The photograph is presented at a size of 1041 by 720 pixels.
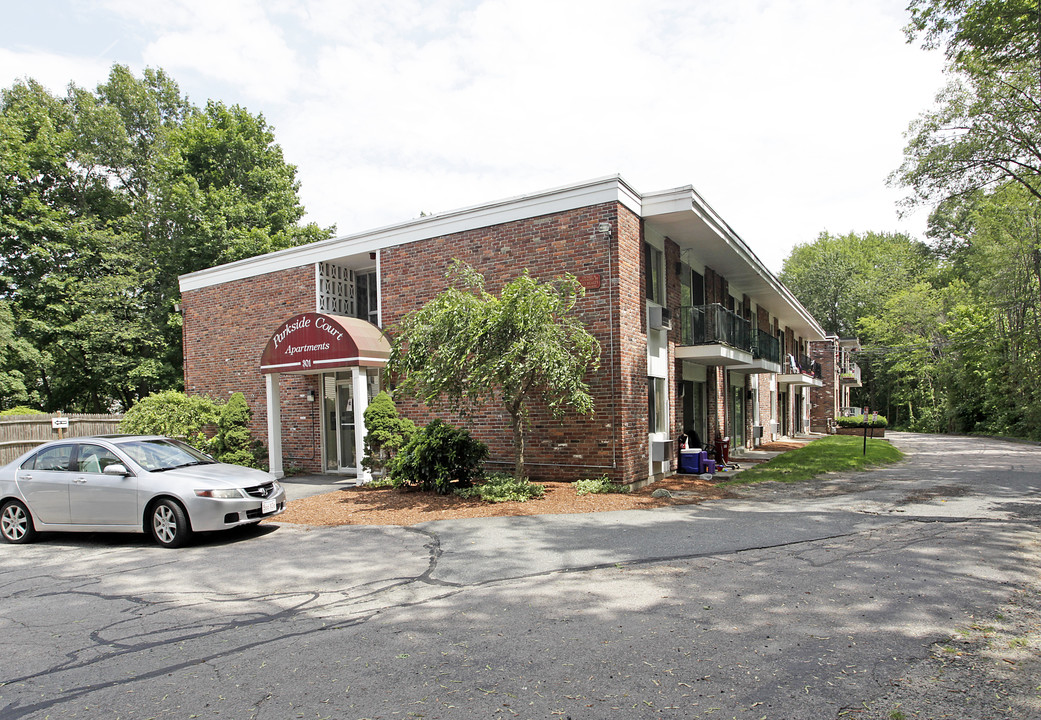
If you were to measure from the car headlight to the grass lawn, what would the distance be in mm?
9633

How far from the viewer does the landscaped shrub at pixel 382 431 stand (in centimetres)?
1249

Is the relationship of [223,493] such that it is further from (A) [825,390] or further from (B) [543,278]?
(A) [825,390]

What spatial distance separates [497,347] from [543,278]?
9.29ft

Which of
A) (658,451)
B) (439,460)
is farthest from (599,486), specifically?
(439,460)

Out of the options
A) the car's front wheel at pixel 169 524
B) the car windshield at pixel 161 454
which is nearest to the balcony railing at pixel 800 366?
the car windshield at pixel 161 454

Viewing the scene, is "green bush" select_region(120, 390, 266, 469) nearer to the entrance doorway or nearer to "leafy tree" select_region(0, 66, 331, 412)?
the entrance doorway

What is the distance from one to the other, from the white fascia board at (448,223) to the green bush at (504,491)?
17.3ft

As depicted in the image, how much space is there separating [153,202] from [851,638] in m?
33.7

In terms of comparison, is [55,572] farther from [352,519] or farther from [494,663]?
[494,663]

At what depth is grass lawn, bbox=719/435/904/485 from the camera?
45.3ft

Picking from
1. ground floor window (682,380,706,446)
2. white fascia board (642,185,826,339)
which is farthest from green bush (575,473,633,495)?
white fascia board (642,185,826,339)

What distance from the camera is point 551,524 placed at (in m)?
8.78

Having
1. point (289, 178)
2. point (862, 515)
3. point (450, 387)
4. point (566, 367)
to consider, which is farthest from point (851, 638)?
point (289, 178)

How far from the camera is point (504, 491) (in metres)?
10.6
